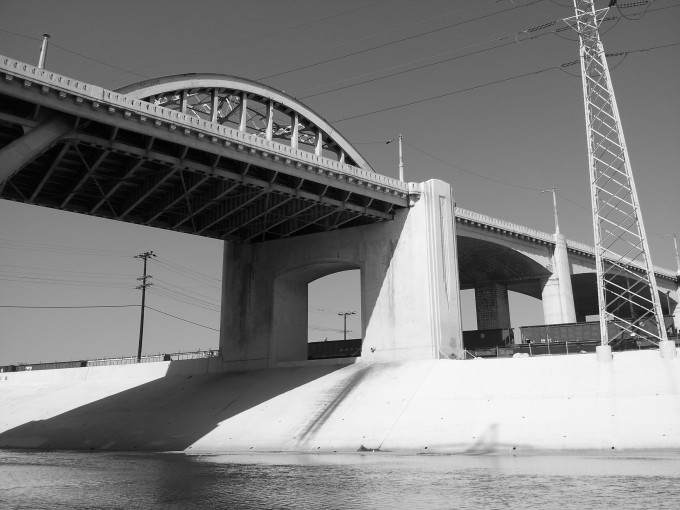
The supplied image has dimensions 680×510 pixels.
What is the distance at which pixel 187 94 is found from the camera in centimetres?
3962

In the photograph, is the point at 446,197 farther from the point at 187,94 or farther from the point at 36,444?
the point at 36,444

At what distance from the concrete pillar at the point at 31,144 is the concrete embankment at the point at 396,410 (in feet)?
53.2

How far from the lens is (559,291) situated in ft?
232

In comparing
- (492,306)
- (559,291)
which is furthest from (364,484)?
(492,306)

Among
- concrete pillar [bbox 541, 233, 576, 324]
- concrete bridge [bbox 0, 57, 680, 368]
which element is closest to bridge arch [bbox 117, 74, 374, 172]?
concrete bridge [bbox 0, 57, 680, 368]

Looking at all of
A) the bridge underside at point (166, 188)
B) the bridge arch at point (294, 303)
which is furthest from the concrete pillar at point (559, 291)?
the bridge underside at point (166, 188)

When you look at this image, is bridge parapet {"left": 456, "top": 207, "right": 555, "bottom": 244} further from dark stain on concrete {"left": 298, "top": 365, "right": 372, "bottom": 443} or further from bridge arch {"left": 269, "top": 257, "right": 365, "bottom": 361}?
dark stain on concrete {"left": 298, "top": 365, "right": 372, "bottom": 443}

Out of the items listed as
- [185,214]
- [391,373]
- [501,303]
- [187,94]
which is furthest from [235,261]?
[501,303]

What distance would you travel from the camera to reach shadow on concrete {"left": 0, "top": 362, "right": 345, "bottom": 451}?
117 ft

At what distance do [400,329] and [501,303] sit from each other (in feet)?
134

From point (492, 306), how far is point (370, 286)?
1538 inches

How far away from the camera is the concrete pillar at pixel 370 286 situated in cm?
4091

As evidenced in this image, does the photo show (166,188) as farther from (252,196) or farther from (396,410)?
(396,410)

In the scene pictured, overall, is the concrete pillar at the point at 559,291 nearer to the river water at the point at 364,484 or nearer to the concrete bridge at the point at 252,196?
the concrete bridge at the point at 252,196
